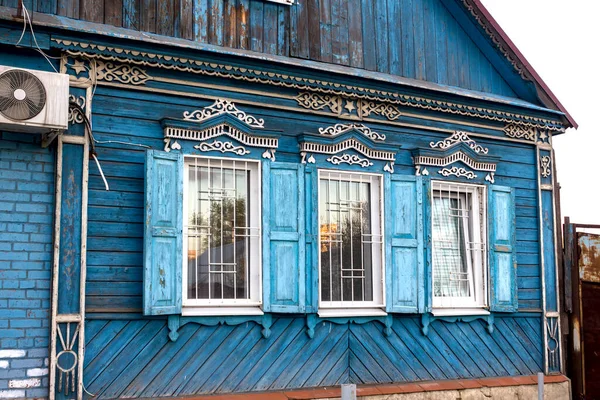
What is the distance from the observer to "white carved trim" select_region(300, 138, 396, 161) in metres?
8.16

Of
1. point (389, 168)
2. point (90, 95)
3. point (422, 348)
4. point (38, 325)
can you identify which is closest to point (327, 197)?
point (389, 168)

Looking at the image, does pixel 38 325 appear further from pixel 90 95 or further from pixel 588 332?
pixel 588 332

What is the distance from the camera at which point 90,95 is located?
7.01 metres

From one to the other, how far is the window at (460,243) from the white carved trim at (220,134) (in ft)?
7.90

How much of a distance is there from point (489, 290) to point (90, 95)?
5.29m

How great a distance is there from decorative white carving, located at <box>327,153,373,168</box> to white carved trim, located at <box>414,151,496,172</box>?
0.77 m

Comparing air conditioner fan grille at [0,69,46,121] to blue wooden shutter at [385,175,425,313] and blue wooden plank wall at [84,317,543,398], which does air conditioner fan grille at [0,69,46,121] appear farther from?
blue wooden shutter at [385,175,425,313]

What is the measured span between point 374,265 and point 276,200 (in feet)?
4.90

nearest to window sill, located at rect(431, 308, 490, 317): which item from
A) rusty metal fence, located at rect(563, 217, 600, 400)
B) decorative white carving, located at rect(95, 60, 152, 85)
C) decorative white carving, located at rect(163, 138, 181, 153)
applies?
rusty metal fence, located at rect(563, 217, 600, 400)

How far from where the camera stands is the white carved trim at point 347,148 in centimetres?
816

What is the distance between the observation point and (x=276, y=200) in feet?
25.5

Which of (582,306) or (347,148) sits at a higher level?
(347,148)

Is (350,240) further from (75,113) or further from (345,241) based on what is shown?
(75,113)

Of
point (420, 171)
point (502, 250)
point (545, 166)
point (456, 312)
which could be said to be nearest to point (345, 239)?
point (420, 171)
